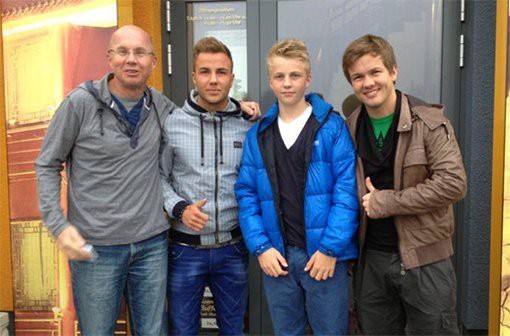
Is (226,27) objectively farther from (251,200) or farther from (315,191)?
(315,191)

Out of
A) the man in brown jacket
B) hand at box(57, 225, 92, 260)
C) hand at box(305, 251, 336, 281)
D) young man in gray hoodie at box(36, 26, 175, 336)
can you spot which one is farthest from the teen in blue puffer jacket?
hand at box(57, 225, 92, 260)

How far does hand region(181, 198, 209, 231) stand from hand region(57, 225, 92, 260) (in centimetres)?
46

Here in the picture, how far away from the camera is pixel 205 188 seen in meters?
2.37

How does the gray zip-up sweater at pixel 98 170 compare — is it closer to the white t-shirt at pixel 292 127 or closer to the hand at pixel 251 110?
the hand at pixel 251 110

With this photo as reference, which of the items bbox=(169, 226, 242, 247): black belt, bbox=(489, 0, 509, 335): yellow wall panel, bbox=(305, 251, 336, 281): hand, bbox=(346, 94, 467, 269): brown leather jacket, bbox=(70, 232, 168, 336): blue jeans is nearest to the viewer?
bbox=(346, 94, 467, 269): brown leather jacket

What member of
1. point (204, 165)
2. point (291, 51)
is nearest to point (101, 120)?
point (204, 165)

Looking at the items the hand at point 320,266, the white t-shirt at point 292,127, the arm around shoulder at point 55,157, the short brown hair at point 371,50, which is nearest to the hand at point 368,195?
the hand at point 320,266

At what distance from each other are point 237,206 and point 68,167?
84 centimetres

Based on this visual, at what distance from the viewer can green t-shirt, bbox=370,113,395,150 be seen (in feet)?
7.28

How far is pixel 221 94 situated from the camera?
7.80 feet

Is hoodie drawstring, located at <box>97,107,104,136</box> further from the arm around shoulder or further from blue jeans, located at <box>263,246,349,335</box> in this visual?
blue jeans, located at <box>263,246,349,335</box>

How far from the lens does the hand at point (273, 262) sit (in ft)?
7.31

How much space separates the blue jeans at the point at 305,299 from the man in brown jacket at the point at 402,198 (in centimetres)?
12

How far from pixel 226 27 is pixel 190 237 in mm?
1657
